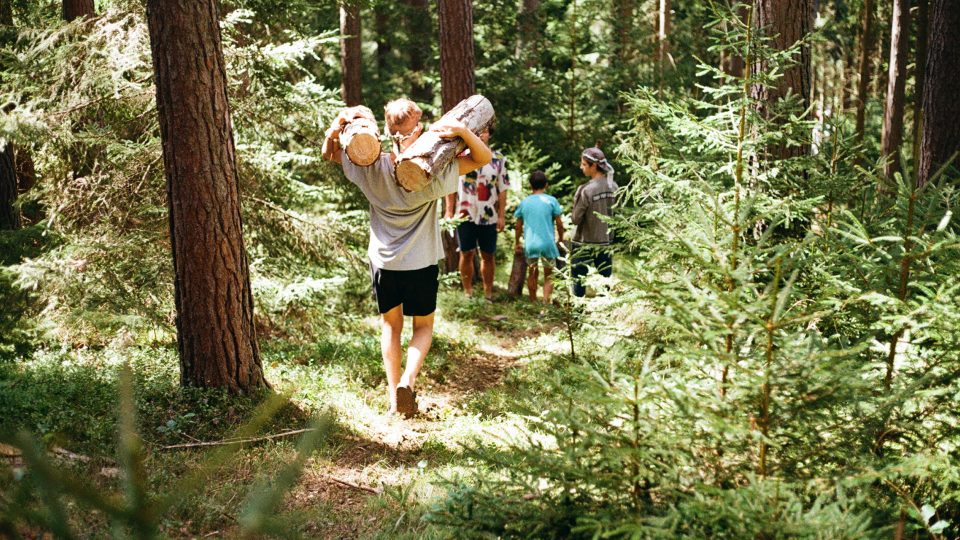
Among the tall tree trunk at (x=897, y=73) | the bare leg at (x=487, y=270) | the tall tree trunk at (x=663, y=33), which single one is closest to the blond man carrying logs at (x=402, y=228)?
the bare leg at (x=487, y=270)

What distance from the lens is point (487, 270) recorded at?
11008mm

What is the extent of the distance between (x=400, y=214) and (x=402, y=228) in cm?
12

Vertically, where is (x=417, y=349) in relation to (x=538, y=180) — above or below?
below

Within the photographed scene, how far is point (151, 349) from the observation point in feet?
21.8

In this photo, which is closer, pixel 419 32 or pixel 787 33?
pixel 787 33

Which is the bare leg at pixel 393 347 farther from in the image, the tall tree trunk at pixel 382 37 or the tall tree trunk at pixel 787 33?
the tall tree trunk at pixel 382 37

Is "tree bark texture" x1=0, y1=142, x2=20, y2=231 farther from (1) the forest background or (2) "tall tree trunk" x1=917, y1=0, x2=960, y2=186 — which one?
(2) "tall tree trunk" x1=917, y1=0, x2=960, y2=186

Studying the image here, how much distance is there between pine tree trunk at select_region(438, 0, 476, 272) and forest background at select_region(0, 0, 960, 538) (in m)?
0.06

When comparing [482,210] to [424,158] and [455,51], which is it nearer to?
[455,51]

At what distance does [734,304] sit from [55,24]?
7475mm

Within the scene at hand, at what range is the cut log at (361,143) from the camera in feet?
18.0

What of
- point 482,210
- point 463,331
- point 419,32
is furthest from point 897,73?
point 463,331

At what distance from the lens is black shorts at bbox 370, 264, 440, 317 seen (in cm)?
588

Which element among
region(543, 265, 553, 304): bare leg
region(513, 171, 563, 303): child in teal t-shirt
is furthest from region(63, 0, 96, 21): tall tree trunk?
region(543, 265, 553, 304): bare leg
